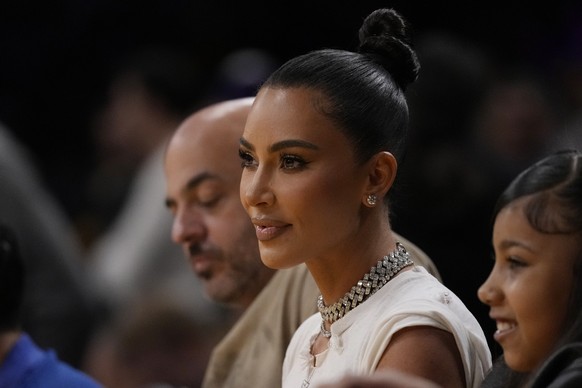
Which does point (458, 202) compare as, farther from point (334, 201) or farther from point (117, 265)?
point (117, 265)

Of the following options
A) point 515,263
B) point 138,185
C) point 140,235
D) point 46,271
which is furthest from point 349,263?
point 138,185

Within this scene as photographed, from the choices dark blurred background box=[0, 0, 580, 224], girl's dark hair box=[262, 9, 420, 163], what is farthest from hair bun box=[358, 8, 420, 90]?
dark blurred background box=[0, 0, 580, 224]

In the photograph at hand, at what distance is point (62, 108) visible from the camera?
6973 mm

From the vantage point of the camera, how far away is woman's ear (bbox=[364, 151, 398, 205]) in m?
2.42

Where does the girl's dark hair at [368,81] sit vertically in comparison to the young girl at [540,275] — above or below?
→ above

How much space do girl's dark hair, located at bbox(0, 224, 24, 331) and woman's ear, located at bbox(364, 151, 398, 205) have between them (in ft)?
3.74

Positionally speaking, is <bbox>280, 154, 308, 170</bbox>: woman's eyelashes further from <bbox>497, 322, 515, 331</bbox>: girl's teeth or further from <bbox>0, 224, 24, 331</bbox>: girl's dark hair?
<bbox>0, 224, 24, 331</bbox>: girl's dark hair

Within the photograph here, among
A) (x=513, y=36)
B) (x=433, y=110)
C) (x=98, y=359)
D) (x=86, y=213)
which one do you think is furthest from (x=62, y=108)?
(x=433, y=110)

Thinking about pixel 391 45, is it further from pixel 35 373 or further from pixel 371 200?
pixel 35 373

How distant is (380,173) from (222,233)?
0.94 metres

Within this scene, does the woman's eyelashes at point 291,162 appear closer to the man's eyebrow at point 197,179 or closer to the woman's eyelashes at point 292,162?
the woman's eyelashes at point 292,162

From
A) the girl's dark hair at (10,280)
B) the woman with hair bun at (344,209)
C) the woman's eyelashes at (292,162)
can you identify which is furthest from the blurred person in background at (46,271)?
the woman's eyelashes at (292,162)

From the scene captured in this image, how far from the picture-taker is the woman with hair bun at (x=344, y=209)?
7.63ft

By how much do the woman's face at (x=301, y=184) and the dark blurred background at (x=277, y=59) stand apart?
1.52m
